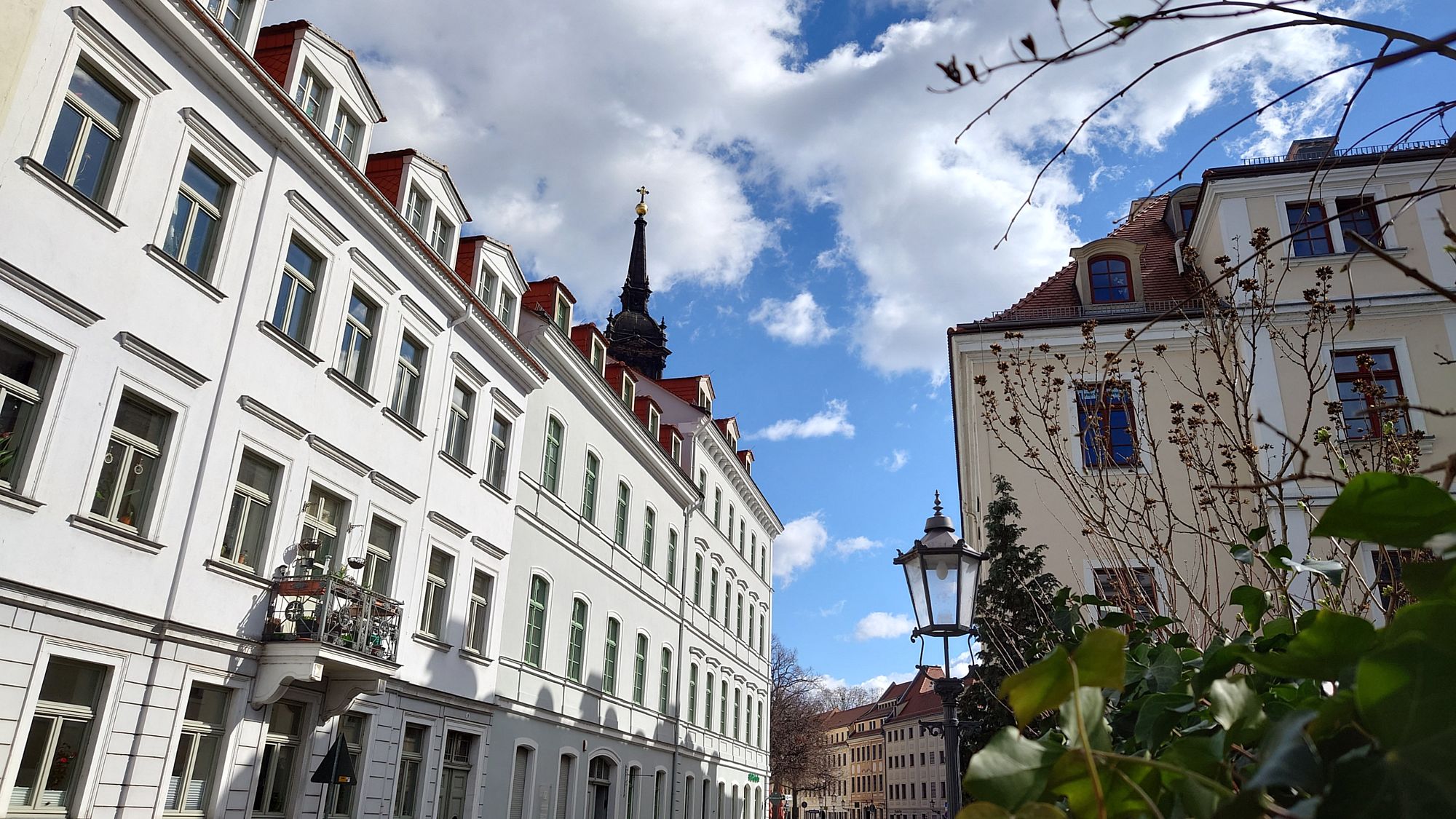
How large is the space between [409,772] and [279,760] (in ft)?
10.6

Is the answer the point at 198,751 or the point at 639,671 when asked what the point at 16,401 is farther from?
the point at 639,671

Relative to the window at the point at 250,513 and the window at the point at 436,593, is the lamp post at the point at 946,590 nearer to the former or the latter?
the window at the point at 250,513

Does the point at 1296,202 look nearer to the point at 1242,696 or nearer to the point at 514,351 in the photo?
the point at 514,351

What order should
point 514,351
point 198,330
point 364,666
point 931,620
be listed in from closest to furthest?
point 931,620 → point 198,330 → point 364,666 → point 514,351

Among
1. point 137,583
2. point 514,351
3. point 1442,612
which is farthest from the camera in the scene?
point 514,351

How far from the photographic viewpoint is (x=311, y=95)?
14258 millimetres

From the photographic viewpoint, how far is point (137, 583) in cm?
→ 1061

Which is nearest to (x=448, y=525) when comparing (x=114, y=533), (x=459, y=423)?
(x=459, y=423)

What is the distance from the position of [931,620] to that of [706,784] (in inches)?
1003

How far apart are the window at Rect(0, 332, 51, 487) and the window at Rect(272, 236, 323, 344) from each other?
347 centimetres

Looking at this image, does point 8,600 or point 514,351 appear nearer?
point 8,600

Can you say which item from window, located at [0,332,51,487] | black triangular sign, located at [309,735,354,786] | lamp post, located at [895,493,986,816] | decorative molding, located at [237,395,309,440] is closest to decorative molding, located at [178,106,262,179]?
decorative molding, located at [237,395,309,440]

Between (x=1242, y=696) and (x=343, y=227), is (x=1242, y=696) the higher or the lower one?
the lower one

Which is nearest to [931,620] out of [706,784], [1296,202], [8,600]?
[8,600]
